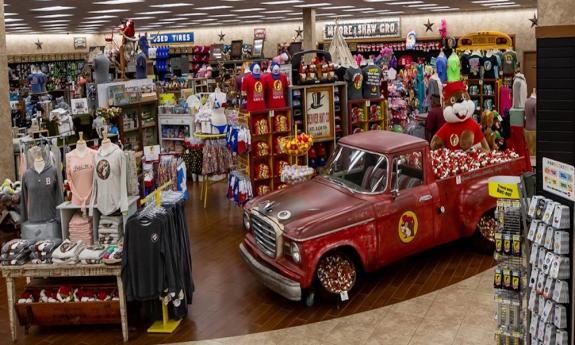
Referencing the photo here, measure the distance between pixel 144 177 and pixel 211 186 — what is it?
3312 millimetres

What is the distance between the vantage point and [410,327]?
235 inches

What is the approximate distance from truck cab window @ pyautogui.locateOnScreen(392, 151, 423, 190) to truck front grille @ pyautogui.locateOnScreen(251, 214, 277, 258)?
5.03 ft

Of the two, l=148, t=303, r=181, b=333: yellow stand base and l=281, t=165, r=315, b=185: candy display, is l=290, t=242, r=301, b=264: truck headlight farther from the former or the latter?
l=281, t=165, r=315, b=185: candy display

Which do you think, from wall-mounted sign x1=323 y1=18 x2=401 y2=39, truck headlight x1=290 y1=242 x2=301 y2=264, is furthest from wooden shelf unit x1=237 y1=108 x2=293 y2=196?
wall-mounted sign x1=323 y1=18 x2=401 y2=39

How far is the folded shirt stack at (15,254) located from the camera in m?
5.90

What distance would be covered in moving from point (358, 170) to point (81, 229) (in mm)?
2950

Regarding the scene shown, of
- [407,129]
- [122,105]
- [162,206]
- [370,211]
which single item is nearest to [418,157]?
[370,211]

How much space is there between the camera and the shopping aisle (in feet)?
20.0

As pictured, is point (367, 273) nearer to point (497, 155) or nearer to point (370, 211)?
point (370, 211)

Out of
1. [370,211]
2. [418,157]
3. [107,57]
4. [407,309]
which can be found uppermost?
[107,57]

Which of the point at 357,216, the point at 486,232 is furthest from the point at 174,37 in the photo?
the point at 357,216

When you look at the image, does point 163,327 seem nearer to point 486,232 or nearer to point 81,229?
point 81,229

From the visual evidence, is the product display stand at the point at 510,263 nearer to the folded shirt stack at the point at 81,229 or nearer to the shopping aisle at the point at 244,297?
the shopping aisle at the point at 244,297

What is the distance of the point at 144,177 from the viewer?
9312 mm
